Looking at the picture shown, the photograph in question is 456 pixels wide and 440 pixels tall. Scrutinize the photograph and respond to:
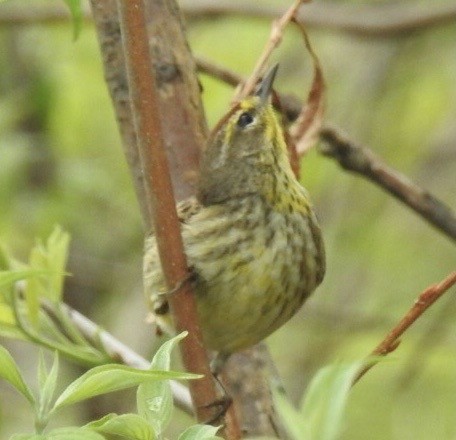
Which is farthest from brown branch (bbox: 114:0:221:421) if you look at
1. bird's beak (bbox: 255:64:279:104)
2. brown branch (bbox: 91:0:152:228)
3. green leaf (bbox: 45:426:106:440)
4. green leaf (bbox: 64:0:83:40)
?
bird's beak (bbox: 255:64:279:104)

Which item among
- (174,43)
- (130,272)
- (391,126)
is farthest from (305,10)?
(174,43)

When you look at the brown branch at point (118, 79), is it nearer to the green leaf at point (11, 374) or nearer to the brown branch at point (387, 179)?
the brown branch at point (387, 179)

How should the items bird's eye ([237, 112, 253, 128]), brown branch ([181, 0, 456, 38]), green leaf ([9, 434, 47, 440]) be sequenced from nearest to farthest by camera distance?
green leaf ([9, 434, 47, 440]), bird's eye ([237, 112, 253, 128]), brown branch ([181, 0, 456, 38])

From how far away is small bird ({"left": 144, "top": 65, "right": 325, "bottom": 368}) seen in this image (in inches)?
119

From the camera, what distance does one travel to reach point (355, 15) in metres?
4.80

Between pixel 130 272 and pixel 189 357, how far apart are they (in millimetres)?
3081

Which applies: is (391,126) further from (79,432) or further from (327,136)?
(79,432)

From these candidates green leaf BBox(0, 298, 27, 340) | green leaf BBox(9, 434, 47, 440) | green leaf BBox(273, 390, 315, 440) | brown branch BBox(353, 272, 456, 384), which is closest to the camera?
green leaf BBox(9, 434, 47, 440)

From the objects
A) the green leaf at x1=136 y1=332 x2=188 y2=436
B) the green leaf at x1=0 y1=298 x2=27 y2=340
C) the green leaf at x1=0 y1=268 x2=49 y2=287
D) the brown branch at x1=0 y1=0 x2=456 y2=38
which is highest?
the green leaf at x1=0 y1=268 x2=49 y2=287

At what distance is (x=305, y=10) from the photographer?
4836mm

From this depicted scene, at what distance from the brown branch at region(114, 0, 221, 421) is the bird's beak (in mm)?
903

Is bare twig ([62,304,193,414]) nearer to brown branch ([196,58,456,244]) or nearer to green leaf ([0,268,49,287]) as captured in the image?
brown branch ([196,58,456,244])

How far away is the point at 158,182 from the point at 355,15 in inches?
110

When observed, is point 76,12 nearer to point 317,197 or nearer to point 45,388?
point 45,388
